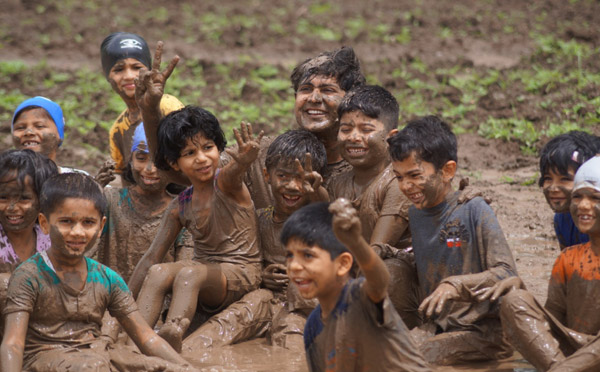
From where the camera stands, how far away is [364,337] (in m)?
4.20

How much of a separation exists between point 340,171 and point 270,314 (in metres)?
1.18

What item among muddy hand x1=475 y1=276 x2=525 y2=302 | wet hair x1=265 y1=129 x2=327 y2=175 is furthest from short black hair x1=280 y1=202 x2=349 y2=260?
wet hair x1=265 y1=129 x2=327 y2=175

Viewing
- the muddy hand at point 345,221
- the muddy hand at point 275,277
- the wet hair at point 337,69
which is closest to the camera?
the muddy hand at point 345,221

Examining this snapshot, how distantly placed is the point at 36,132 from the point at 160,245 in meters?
1.39

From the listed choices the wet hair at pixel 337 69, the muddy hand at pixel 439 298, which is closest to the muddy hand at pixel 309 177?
the muddy hand at pixel 439 298

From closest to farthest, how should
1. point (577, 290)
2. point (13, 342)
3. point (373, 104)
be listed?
point (13, 342) < point (577, 290) < point (373, 104)

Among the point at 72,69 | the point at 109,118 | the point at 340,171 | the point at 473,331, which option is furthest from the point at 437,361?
the point at 72,69

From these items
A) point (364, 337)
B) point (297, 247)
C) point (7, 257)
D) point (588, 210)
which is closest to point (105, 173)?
point (7, 257)

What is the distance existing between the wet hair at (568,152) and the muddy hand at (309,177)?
4.57 ft

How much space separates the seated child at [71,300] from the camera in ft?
15.5

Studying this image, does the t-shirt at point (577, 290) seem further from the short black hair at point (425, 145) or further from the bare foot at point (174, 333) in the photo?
the bare foot at point (174, 333)

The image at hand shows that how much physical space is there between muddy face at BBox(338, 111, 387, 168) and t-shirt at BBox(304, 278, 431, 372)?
191cm

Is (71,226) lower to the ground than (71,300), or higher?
higher

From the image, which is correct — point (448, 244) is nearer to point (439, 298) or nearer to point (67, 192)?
point (439, 298)
